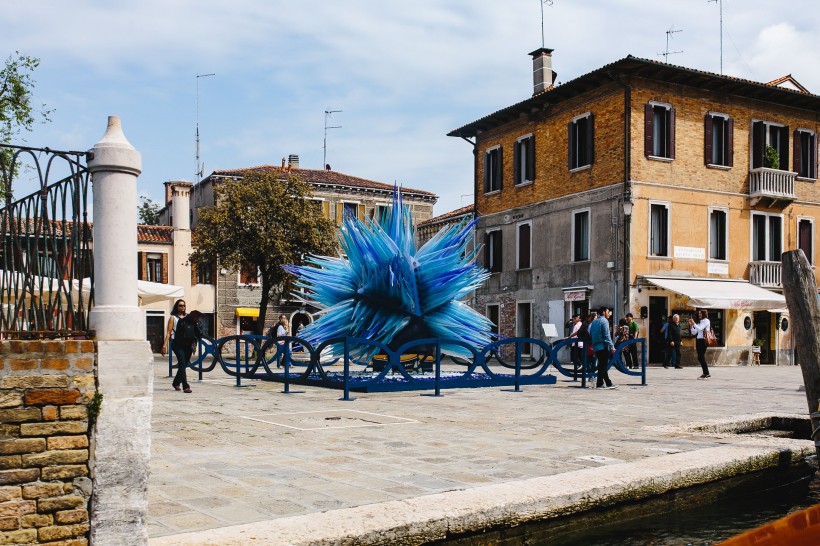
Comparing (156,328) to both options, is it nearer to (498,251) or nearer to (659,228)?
(498,251)

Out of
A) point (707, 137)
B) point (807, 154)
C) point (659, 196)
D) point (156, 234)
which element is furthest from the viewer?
point (156, 234)

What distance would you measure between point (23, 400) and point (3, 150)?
1.64 m

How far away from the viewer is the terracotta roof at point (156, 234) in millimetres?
40909

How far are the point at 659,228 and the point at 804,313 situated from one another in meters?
19.5

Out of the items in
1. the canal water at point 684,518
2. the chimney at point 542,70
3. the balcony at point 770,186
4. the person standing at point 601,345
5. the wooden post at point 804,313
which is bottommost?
the canal water at point 684,518

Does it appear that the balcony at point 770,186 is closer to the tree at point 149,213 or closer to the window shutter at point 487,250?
the window shutter at point 487,250

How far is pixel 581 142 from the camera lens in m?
28.6

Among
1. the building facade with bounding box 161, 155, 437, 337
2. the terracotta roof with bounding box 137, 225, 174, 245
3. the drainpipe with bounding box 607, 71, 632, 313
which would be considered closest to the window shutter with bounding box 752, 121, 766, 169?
the drainpipe with bounding box 607, 71, 632, 313

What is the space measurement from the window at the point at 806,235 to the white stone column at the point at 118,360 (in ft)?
98.5

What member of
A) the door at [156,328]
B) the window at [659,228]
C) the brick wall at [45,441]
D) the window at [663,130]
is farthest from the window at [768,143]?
the brick wall at [45,441]

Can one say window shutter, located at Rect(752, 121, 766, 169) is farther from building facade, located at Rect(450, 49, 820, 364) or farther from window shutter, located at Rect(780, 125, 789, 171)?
window shutter, located at Rect(780, 125, 789, 171)

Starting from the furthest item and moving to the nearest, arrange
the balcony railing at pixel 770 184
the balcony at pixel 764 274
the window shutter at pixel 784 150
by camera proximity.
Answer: the window shutter at pixel 784 150 < the balcony at pixel 764 274 < the balcony railing at pixel 770 184

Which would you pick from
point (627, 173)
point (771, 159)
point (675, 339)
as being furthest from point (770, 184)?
point (675, 339)

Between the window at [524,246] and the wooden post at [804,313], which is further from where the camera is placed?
the window at [524,246]
